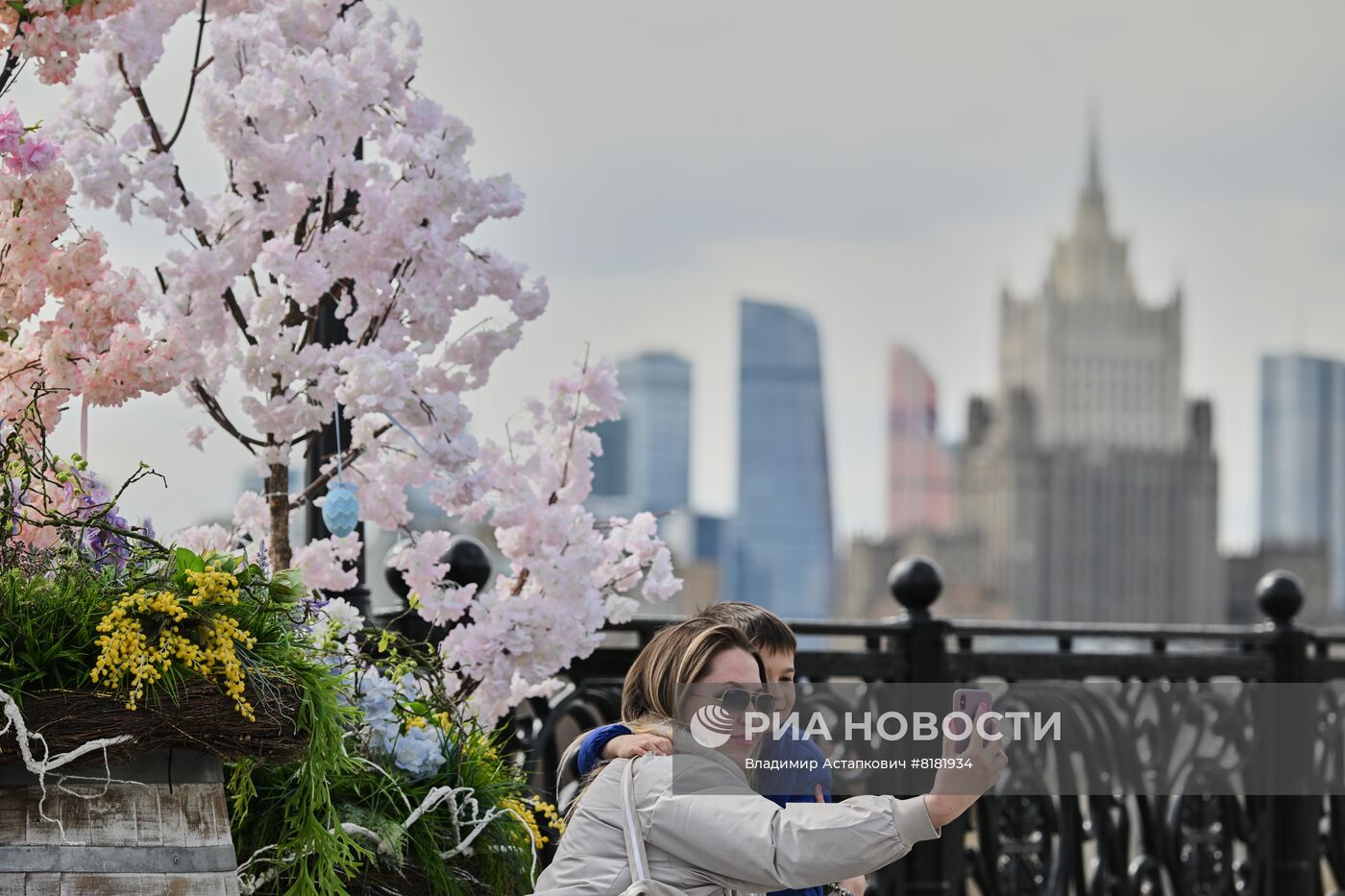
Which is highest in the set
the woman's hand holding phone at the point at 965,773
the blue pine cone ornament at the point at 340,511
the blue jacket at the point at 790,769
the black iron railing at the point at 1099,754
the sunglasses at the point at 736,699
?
the blue pine cone ornament at the point at 340,511

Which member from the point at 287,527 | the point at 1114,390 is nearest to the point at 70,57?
the point at 287,527

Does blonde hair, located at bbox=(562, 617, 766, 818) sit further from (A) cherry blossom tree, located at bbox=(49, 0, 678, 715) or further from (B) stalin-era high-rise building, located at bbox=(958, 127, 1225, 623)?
(B) stalin-era high-rise building, located at bbox=(958, 127, 1225, 623)

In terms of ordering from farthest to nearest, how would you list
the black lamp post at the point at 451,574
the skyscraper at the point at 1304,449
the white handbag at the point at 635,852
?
the skyscraper at the point at 1304,449
the black lamp post at the point at 451,574
the white handbag at the point at 635,852

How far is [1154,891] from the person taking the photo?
229 inches

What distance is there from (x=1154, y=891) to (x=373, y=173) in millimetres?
3499

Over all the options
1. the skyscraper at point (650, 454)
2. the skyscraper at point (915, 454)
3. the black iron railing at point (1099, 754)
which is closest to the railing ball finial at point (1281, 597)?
the black iron railing at point (1099, 754)

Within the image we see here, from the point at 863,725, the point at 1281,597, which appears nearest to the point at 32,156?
the point at 863,725

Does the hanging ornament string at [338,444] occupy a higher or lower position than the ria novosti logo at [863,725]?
higher

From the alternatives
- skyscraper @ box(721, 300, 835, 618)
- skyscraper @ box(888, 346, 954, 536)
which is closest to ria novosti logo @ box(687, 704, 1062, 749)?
skyscraper @ box(888, 346, 954, 536)

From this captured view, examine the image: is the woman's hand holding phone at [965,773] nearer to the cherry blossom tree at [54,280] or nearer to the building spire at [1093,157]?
the cherry blossom tree at [54,280]

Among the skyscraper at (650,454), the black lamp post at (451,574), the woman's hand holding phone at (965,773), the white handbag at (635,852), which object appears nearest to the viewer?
the woman's hand holding phone at (965,773)

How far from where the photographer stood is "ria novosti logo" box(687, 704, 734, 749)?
2.61 m

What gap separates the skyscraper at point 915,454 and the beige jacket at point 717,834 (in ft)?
452

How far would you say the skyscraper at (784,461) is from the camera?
172375 mm
